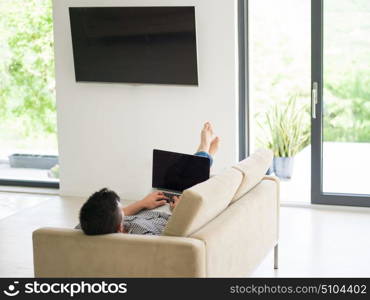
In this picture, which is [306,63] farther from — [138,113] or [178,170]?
[178,170]

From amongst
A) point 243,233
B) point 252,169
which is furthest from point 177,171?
point 243,233

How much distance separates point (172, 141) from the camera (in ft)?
21.5

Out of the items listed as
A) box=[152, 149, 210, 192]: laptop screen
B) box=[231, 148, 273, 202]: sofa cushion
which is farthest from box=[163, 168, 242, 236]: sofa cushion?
box=[152, 149, 210, 192]: laptop screen

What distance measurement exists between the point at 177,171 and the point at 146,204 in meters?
0.47

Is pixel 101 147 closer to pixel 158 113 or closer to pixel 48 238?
pixel 158 113

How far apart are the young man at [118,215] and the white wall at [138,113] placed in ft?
7.04

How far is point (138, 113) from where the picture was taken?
262 inches

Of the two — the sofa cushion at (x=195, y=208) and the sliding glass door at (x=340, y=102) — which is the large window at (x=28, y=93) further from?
the sofa cushion at (x=195, y=208)

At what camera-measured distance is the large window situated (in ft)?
23.5

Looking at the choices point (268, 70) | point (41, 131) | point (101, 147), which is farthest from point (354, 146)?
point (41, 131)

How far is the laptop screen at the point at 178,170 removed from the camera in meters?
4.43

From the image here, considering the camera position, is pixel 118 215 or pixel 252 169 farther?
pixel 252 169

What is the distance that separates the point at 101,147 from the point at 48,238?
11.1 ft

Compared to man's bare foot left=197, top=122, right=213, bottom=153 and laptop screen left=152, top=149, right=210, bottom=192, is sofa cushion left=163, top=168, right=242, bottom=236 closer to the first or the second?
laptop screen left=152, top=149, right=210, bottom=192
